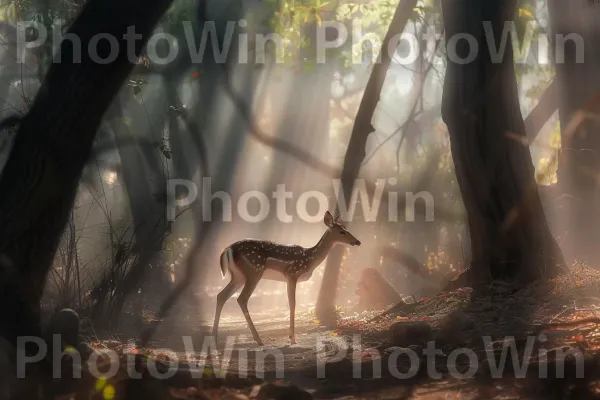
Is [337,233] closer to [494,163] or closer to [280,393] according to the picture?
[494,163]

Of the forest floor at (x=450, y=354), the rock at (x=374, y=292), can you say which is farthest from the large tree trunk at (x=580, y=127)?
the rock at (x=374, y=292)

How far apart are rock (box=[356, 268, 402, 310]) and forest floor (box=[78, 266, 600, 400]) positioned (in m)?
5.84

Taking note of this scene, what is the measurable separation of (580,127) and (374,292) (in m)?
5.70

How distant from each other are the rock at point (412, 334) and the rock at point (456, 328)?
0.13m

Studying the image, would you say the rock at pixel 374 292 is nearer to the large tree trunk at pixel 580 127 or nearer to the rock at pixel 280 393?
the large tree trunk at pixel 580 127

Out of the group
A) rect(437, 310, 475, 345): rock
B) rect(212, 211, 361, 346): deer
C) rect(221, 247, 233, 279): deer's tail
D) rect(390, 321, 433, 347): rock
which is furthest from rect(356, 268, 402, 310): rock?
rect(390, 321, 433, 347): rock

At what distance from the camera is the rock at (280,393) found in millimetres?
5594

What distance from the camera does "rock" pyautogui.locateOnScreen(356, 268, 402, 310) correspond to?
54.3 feet

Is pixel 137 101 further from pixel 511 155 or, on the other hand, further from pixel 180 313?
pixel 511 155

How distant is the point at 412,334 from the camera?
25.6ft

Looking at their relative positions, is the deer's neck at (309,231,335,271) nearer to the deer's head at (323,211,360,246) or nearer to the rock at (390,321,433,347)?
the deer's head at (323,211,360,246)

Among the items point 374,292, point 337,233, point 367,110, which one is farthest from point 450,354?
point 374,292

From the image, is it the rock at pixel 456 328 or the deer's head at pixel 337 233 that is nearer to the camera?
the rock at pixel 456 328

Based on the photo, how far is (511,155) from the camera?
9.71 metres
